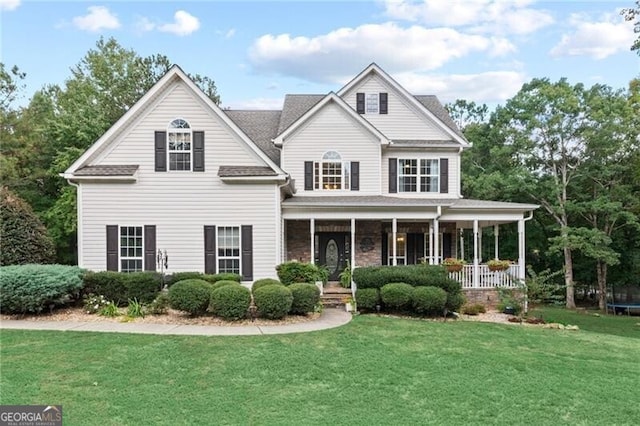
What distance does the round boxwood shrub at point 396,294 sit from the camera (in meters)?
12.7

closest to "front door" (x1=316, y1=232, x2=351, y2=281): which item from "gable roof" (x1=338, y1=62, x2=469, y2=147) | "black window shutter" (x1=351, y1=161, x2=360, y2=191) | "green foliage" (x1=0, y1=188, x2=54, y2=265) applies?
"black window shutter" (x1=351, y1=161, x2=360, y2=191)

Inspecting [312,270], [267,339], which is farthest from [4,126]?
[267,339]

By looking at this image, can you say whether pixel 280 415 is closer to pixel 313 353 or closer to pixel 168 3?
pixel 313 353

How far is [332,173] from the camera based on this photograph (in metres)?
17.8

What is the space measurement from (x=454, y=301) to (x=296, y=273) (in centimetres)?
495

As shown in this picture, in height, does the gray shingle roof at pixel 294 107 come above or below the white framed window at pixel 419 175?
above

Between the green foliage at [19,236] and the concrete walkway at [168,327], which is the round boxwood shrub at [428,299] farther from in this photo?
the green foliage at [19,236]

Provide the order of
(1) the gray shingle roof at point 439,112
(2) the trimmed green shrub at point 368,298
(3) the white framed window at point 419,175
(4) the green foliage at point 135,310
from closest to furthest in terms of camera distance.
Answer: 1. (4) the green foliage at point 135,310
2. (2) the trimmed green shrub at point 368,298
3. (3) the white framed window at point 419,175
4. (1) the gray shingle roof at point 439,112

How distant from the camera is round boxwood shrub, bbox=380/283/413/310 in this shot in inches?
501

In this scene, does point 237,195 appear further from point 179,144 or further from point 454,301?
point 454,301

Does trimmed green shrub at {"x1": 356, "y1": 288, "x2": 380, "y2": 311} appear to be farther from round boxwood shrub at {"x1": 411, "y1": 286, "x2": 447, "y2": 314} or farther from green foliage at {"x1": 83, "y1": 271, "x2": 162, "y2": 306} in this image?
green foliage at {"x1": 83, "y1": 271, "x2": 162, "y2": 306}

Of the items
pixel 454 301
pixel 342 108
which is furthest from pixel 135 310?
pixel 342 108

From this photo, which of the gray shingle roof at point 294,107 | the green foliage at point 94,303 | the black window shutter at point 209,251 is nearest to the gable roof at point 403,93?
the gray shingle roof at point 294,107

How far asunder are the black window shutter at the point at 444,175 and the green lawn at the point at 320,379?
30.4ft
